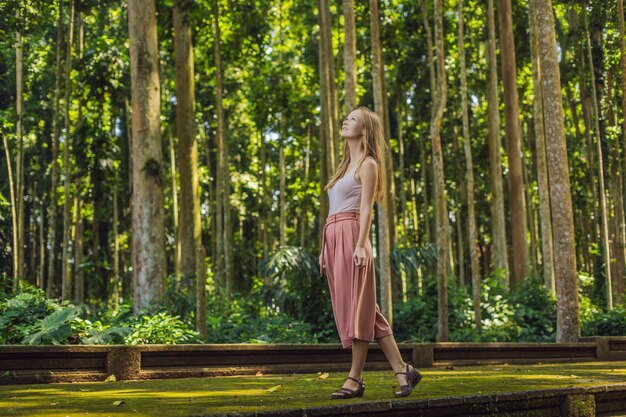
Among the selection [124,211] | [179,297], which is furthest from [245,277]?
[179,297]

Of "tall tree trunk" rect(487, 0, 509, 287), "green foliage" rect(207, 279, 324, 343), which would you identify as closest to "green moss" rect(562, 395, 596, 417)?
"green foliage" rect(207, 279, 324, 343)

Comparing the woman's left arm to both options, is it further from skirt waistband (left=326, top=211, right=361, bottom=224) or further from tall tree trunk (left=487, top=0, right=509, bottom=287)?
tall tree trunk (left=487, top=0, right=509, bottom=287)

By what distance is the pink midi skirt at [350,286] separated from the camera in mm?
5402

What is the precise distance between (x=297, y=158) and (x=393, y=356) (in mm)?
35447

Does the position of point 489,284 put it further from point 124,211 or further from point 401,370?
point 124,211

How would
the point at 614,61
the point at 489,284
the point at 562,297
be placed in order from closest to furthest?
the point at 562,297
the point at 489,284
the point at 614,61

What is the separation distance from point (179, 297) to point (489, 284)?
8976 mm

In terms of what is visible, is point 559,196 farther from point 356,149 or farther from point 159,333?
point 356,149

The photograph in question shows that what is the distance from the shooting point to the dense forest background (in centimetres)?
1346

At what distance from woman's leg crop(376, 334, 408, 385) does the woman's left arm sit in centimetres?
58

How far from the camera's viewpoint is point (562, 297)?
42.4ft

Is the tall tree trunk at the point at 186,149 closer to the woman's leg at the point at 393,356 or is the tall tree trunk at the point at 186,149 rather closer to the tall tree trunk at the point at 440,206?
the tall tree trunk at the point at 440,206

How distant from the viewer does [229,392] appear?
6078 mm

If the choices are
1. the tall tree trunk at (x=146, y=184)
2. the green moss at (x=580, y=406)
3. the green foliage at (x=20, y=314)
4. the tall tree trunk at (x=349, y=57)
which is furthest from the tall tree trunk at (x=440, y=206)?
the green moss at (x=580, y=406)
